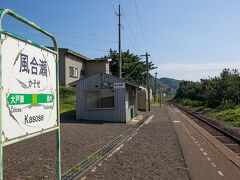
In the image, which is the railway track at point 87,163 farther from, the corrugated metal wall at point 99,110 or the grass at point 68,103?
the grass at point 68,103

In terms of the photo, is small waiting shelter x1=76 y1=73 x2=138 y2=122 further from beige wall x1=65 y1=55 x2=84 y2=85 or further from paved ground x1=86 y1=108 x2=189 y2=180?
beige wall x1=65 y1=55 x2=84 y2=85

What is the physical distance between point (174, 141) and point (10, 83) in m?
11.1

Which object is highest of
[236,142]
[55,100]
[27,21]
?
[27,21]

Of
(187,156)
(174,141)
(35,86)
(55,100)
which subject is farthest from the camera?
→ (174,141)

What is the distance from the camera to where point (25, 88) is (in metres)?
4.64

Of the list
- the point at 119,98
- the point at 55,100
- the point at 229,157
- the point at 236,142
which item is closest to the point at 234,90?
the point at 119,98

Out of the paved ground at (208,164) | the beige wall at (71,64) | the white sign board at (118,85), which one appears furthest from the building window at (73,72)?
the paved ground at (208,164)

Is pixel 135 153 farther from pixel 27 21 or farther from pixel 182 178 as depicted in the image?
pixel 27 21

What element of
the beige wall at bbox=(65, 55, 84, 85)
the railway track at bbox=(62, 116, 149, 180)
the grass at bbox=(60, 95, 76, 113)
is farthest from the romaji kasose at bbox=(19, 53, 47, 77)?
the beige wall at bbox=(65, 55, 84, 85)

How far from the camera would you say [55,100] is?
19.4 feet

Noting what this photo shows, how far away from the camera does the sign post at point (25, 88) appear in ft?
13.5

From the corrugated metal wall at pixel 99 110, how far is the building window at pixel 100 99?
28 centimetres

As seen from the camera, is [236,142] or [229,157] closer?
[229,157]

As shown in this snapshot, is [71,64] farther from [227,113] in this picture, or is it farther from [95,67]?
[227,113]
